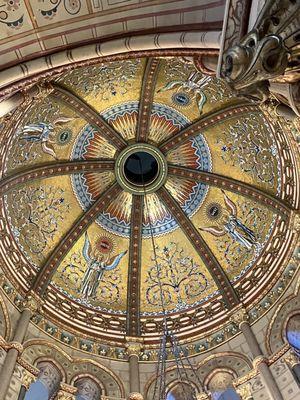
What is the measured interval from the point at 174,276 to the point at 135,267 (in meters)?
1.06

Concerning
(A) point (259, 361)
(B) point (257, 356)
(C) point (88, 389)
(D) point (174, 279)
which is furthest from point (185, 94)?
(C) point (88, 389)

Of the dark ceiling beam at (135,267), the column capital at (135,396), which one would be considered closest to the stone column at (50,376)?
the column capital at (135,396)

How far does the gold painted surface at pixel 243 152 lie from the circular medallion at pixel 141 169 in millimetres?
398

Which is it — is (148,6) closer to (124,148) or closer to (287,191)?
(287,191)

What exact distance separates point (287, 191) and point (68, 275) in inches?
224

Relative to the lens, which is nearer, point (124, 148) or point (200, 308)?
point (200, 308)

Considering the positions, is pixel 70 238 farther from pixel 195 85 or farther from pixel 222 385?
pixel 222 385

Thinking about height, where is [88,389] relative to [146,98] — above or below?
below

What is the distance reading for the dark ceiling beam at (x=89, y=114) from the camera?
1189cm

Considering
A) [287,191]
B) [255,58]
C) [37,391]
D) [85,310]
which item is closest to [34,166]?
[85,310]

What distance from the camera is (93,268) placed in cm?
1314

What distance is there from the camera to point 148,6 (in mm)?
6473

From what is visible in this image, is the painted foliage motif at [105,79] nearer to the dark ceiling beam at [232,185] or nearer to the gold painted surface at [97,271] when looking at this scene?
the dark ceiling beam at [232,185]

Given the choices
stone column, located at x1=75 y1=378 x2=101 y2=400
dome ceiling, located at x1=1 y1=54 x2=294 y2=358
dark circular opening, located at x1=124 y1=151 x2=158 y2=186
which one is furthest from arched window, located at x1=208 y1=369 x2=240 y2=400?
dark circular opening, located at x1=124 y1=151 x2=158 y2=186
